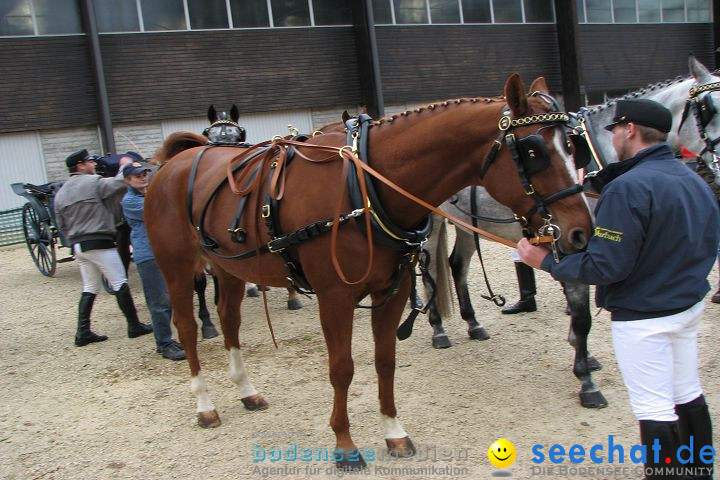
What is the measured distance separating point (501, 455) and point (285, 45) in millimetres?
15883

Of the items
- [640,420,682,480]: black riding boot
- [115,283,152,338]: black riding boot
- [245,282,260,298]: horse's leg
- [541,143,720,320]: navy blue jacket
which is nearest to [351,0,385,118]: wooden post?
[245,282,260,298]: horse's leg

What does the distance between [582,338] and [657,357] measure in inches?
64.4

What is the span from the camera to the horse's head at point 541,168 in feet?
8.36

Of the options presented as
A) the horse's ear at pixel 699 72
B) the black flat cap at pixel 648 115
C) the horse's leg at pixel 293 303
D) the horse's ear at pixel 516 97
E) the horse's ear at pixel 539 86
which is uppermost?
the horse's ear at pixel 699 72

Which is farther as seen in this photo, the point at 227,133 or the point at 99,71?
the point at 99,71

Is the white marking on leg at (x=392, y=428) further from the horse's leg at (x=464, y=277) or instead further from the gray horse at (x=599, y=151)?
the horse's leg at (x=464, y=277)

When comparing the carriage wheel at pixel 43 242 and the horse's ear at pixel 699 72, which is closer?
the horse's ear at pixel 699 72

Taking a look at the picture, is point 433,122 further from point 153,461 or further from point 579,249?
point 153,461

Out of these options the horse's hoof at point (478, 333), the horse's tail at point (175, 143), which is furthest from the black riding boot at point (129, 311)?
the horse's hoof at point (478, 333)

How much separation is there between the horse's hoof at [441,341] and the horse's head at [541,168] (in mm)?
2799

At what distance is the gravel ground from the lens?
11.6ft

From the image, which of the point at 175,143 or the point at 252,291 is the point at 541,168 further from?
the point at 252,291

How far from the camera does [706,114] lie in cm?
416

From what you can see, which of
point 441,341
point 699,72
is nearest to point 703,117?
point 699,72
